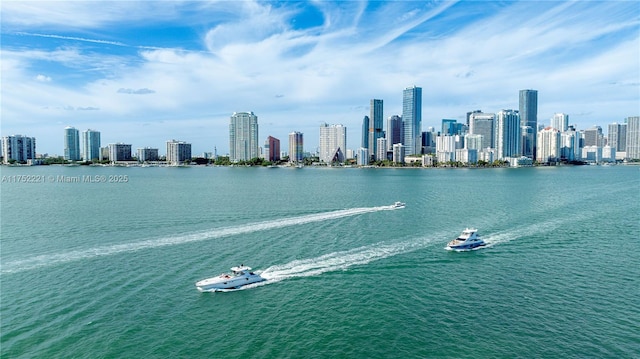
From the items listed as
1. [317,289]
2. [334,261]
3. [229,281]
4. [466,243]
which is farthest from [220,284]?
[466,243]

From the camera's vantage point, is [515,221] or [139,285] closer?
[139,285]

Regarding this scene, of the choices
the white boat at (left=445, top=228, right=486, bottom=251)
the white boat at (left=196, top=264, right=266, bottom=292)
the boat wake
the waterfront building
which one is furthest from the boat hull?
the waterfront building

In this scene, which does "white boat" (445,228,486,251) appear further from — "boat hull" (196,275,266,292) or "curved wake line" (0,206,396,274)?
"boat hull" (196,275,266,292)

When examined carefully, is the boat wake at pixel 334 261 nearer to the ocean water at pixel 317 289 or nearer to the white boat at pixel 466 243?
the ocean water at pixel 317 289

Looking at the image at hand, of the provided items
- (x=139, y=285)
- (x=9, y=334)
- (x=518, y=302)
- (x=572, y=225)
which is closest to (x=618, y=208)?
A: (x=572, y=225)

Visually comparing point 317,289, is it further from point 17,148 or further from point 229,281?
point 17,148

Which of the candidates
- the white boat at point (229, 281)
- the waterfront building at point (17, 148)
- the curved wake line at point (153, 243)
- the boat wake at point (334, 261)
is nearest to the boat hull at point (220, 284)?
the white boat at point (229, 281)

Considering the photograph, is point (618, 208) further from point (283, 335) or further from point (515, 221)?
point (283, 335)
